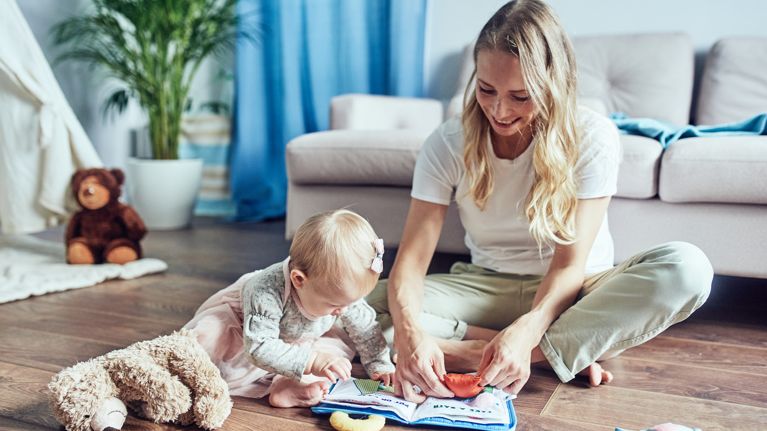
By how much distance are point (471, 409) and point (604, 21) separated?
198cm

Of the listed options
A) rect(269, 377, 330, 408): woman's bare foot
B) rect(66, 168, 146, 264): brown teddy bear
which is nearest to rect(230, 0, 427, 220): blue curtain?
rect(66, 168, 146, 264): brown teddy bear

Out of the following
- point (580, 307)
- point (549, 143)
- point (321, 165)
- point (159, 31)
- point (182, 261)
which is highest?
point (159, 31)

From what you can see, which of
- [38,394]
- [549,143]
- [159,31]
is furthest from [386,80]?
[38,394]

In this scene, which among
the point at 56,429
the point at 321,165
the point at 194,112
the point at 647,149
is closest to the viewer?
the point at 56,429

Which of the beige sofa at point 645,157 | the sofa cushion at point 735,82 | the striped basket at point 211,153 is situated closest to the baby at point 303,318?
the beige sofa at point 645,157

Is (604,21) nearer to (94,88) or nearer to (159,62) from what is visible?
(159,62)

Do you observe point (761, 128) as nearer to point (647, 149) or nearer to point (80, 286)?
point (647, 149)

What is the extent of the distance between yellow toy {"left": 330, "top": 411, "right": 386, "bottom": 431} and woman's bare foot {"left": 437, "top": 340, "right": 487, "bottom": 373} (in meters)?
0.27

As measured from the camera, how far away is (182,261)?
2336 millimetres

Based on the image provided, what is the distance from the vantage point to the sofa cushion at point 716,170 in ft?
5.19

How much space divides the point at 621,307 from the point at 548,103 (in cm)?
37

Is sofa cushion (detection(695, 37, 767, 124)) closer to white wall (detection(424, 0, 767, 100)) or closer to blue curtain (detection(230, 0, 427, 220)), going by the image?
white wall (detection(424, 0, 767, 100))

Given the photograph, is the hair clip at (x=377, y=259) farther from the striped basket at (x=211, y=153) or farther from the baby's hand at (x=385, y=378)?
the striped basket at (x=211, y=153)

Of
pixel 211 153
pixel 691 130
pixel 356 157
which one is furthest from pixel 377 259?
pixel 211 153
